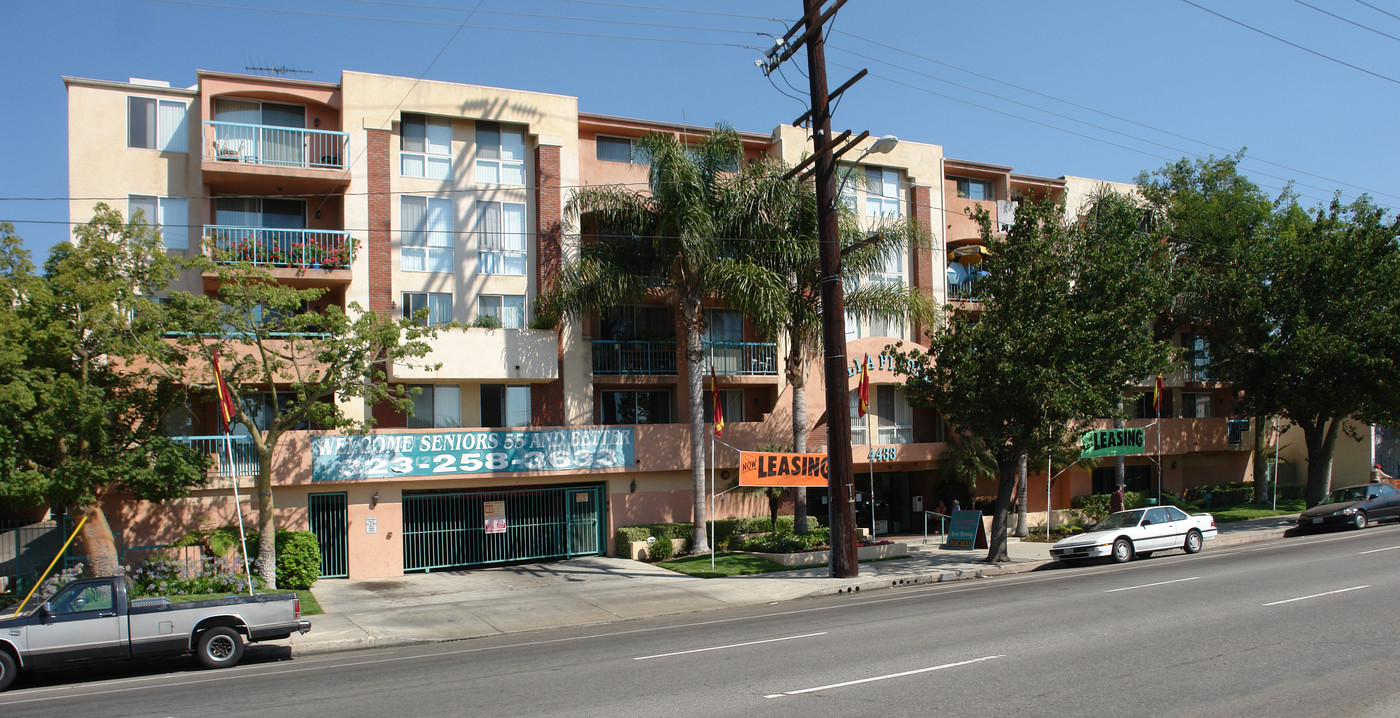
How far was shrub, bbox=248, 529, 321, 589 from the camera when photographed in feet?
72.7

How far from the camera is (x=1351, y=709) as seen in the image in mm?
8242

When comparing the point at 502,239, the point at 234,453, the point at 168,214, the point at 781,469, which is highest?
the point at 168,214

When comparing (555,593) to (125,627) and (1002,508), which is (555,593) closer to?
(125,627)

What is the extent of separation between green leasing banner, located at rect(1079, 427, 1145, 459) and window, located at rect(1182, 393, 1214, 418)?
16.0 metres

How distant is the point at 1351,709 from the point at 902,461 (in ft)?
75.2

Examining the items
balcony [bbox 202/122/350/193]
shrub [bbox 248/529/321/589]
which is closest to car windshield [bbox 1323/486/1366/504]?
shrub [bbox 248/529/321/589]

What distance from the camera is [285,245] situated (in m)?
25.9

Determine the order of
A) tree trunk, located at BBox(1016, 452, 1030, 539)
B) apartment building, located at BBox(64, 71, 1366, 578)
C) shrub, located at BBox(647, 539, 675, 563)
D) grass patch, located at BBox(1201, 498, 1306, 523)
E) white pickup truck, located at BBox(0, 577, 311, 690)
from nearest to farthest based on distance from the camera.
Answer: white pickup truck, located at BBox(0, 577, 311, 690)
apartment building, located at BBox(64, 71, 1366, 578)
shrub, located at BBox(647, 539, 675, 563)
tree trunk, located at BBox(1016, 452, 1030, 539)
grass patch, located at BBox(1201, 498, 1306, 523)

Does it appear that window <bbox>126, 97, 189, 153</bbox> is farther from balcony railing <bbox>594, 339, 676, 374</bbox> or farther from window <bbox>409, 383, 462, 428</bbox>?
balcony railing <bbox>594, 339, 676, 374</bbox>

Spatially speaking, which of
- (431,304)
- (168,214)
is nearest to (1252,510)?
(431,304)

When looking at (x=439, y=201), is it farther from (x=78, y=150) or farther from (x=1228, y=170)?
(x=1228, y=170)

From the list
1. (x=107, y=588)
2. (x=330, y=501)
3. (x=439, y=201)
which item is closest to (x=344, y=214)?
(x=439, y=201)

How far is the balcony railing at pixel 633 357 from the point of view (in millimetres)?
28797

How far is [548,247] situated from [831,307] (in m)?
10.5
